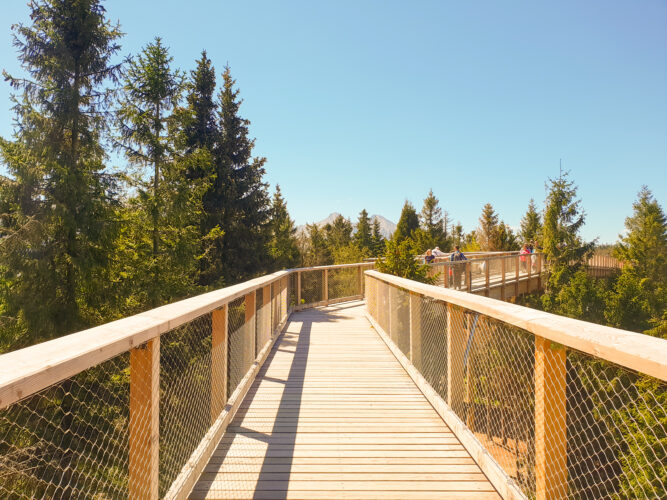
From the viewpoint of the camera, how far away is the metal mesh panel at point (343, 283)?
1401cm

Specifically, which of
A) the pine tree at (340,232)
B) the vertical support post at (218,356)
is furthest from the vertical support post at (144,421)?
the pine tree at (340,232)

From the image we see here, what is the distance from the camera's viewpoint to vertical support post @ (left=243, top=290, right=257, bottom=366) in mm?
4559

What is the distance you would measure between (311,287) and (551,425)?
11.4 m


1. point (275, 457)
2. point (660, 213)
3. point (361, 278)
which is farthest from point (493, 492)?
point (660, 213)

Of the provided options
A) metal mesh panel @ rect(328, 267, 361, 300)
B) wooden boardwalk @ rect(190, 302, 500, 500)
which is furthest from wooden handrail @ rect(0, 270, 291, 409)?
metal mesh panel @ rect(328, 267, 361, 300)

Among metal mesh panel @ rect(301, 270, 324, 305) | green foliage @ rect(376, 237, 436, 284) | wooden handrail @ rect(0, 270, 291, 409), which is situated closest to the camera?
wooden handrail @ rect(0, 270, 291, 409)

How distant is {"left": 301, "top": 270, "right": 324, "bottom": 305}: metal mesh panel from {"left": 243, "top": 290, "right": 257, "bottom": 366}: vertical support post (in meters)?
8.17

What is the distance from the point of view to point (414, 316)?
4922 mm

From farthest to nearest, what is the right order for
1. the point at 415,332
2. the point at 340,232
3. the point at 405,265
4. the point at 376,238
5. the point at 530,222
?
the point at 340,232 → the point at 376,238 → the point at 530,222 → the point at 405,265 → the point at 415,332

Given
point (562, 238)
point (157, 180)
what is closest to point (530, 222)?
point (562, 238)

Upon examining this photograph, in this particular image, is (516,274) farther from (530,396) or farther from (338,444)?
(338,444)

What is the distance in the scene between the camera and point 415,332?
493cm

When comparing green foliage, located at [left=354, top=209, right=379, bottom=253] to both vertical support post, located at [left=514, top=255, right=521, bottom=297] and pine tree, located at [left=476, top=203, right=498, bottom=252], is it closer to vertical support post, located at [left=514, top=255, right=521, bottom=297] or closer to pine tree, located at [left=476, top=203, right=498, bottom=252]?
pine tree, located at [left=476, top=203, right=498, bottom=252]

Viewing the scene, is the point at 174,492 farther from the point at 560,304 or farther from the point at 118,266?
the point at 560,304
